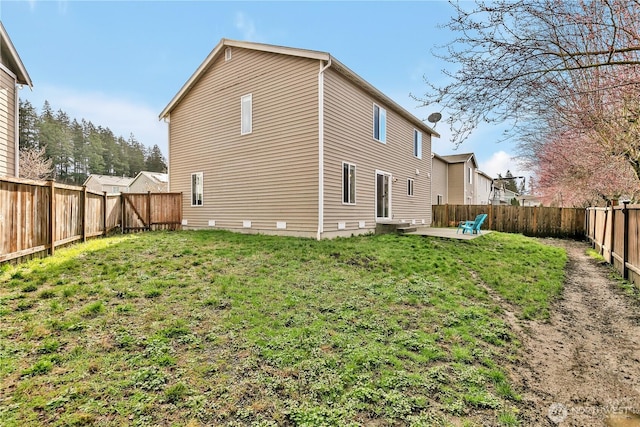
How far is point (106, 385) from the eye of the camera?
2.54 metres

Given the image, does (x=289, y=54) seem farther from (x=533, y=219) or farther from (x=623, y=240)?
(x=533, y=219)

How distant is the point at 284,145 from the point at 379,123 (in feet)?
15.2

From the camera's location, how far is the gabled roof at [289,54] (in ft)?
31.3

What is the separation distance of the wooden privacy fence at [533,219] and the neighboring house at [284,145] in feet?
23.2

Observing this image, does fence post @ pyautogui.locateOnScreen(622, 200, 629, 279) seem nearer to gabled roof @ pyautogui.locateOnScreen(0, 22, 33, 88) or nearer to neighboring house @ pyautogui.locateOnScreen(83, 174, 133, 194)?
gabled roof @ pyautogui.locateOnScreen(0, 22, 33, 88)

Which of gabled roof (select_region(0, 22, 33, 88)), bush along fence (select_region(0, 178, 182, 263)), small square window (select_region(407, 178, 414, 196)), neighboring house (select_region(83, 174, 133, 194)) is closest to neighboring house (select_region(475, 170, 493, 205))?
small square window (select_region(407, 178, 414, 196))

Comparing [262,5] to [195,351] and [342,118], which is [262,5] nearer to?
[342,118]

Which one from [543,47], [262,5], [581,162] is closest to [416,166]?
[581,162]

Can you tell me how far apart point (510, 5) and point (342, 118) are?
25.7 feet

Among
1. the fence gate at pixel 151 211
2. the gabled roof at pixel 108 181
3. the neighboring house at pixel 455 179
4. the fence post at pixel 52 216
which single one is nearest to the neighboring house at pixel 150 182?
the gabled roof at pixel 108 181

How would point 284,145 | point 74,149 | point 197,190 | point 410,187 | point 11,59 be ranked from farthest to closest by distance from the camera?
point 74,149, point 410,187, point 197,190, point 284,145, point 11,59

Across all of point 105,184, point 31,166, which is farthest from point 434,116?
point 105,184

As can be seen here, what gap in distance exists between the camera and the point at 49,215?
640cm

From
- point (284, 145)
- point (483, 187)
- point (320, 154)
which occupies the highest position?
point (483, 187)
